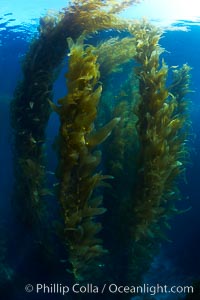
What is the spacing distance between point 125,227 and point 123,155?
5.52 feet

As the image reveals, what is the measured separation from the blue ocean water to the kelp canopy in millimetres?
1008

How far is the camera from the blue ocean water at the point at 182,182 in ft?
32.3

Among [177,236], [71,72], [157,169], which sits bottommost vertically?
[177,236]

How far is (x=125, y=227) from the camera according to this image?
239 inches

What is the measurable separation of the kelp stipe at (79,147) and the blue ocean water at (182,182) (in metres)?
2.31

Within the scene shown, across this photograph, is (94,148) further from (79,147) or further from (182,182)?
(182,182)

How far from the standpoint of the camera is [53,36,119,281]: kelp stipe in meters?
4.45

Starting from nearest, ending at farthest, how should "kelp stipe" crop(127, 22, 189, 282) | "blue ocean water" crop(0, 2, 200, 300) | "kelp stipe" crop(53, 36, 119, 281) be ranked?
"kelp stipe" crop(53, 36, 119, 281) → "kelp stipe" crop(127, 22, 189, 282) → "blue ocean water" crop(0, 2, 200, 300)

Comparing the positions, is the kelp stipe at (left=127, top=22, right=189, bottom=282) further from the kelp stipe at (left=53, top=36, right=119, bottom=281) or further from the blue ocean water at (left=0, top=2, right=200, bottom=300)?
the blue ocean water at (left=0, top=2, right=200, bottom=300)

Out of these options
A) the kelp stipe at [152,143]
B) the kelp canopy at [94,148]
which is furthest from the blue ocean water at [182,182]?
the kelp stipe at [152,143]

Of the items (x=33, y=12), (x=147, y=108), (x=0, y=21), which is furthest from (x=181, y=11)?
(x=147, y=108)

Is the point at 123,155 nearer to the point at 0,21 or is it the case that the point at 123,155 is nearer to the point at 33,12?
the point at 33,12

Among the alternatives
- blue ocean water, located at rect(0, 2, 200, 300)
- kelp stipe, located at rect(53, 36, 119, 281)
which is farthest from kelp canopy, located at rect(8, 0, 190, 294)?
blue ocean water, located at rect(0, 2, 200, 300)

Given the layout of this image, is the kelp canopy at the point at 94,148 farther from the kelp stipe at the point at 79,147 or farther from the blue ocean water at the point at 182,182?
the blue ocean water at the point at 182,182
